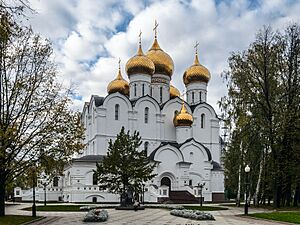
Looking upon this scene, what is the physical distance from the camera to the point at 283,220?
20594mm

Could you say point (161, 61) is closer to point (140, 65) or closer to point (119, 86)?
point (140, 65)

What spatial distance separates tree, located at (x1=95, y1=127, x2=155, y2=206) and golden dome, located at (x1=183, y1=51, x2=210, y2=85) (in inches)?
1009

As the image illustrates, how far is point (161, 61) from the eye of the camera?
5734 cm

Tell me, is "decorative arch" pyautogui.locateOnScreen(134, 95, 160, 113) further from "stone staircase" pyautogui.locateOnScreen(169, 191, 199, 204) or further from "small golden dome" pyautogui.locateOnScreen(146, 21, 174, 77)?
"stone staircase" pyautogui.locateOnScreen(169, 191, 199, 204)

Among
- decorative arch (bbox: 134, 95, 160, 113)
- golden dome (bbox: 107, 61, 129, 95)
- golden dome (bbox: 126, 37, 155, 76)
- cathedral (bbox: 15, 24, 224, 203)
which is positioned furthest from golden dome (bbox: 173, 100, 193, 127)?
golden dome (bbox: 107, 61, 129, 95)

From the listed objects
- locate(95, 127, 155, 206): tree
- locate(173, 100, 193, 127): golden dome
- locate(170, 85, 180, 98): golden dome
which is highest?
locate(170, 85, 180, 98): golden dome

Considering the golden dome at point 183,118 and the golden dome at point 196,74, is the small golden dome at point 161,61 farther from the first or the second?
the golden dome at point 183,118

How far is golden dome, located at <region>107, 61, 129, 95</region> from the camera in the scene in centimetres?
5619

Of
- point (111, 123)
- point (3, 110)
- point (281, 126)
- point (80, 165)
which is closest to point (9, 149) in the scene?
point (3, 110)

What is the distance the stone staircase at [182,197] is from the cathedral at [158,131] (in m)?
0.11

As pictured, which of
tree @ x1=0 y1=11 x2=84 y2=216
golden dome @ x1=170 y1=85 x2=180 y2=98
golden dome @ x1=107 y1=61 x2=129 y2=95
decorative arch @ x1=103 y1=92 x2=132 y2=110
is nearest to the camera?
tree @ x1=0 y1=11 x2=84 y2=216

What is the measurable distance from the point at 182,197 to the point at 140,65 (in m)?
17.3

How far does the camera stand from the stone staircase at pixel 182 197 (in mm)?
45531

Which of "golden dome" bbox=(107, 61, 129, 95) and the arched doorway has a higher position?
"golden dome" bbox=(107, 61, 129, 95)
